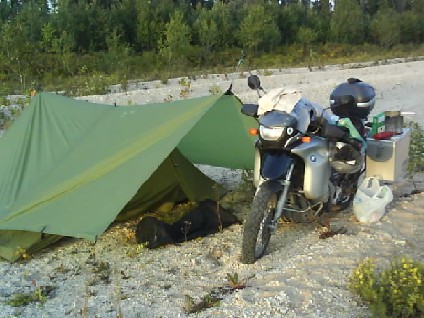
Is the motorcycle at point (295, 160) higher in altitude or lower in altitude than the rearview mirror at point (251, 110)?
lower

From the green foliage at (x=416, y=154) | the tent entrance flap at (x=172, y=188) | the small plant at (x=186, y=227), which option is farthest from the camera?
the green foliage at (x=416, y=154)

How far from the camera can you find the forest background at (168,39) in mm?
20656

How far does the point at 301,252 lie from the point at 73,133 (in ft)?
7.48

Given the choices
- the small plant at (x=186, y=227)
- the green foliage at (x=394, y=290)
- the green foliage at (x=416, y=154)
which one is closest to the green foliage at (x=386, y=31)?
the green foliage at (x=416, y=154)

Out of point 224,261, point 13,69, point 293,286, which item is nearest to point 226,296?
point 293,286

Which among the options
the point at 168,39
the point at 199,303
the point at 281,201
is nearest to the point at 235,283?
the point at 199,303

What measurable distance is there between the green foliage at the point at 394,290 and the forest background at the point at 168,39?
11.0 metres

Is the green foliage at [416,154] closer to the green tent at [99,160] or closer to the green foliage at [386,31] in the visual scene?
the green tent at [99,160]

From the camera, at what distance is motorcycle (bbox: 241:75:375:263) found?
4156mm

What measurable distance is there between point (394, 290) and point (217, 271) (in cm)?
132

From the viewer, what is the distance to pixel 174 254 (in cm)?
455

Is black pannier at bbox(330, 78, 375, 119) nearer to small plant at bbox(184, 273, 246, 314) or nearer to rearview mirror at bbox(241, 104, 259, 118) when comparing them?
rearview mirror at bbox(241, 104, 259, 118)

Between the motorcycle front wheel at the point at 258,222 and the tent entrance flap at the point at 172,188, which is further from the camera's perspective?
the tent entrance flap at the point at 172,188

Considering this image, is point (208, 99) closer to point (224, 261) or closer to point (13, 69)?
point (224, 261)
